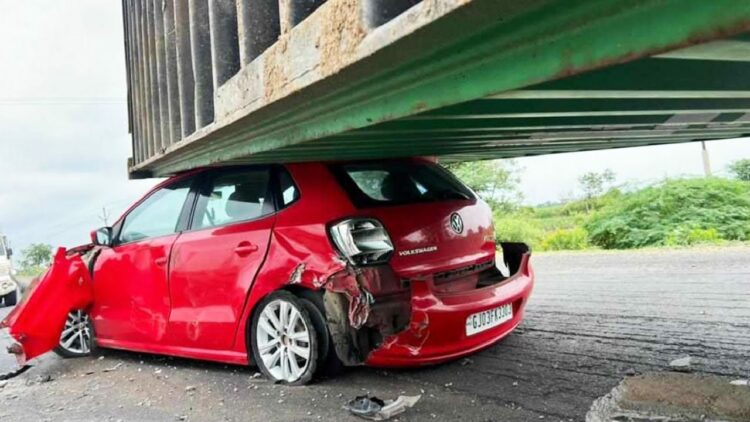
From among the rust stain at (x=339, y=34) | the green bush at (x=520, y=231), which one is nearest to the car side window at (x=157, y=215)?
the rust stain at (x=339, y=34)

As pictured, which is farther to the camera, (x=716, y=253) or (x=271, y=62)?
Answer: (x=716, y=253)

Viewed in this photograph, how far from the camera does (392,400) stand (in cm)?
324

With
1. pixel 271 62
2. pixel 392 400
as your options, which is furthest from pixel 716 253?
pixel 271 62

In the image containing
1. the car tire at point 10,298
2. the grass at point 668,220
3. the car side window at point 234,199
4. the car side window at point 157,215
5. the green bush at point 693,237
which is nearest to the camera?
the car side window at point 234,199

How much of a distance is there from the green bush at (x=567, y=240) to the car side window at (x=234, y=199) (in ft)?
31.6

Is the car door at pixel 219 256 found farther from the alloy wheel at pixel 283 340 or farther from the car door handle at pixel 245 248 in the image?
the alloy wheel at pixel 283 340

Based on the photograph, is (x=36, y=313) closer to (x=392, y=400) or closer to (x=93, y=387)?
(x=93, y=387)

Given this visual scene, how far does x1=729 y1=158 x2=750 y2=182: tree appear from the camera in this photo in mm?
13562

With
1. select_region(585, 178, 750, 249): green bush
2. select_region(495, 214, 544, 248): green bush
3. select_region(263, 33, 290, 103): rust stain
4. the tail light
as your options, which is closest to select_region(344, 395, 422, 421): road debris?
the tail light

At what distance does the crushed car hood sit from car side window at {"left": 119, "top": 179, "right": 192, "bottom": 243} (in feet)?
1.76

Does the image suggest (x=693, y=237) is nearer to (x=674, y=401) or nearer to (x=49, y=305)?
(x=674, y=401)

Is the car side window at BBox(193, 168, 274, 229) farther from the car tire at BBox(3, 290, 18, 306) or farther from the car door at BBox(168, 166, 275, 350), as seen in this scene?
the car tire at BBox(3, 290, 18, 306)

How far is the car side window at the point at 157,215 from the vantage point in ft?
14.7

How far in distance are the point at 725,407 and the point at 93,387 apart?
3995 mm
